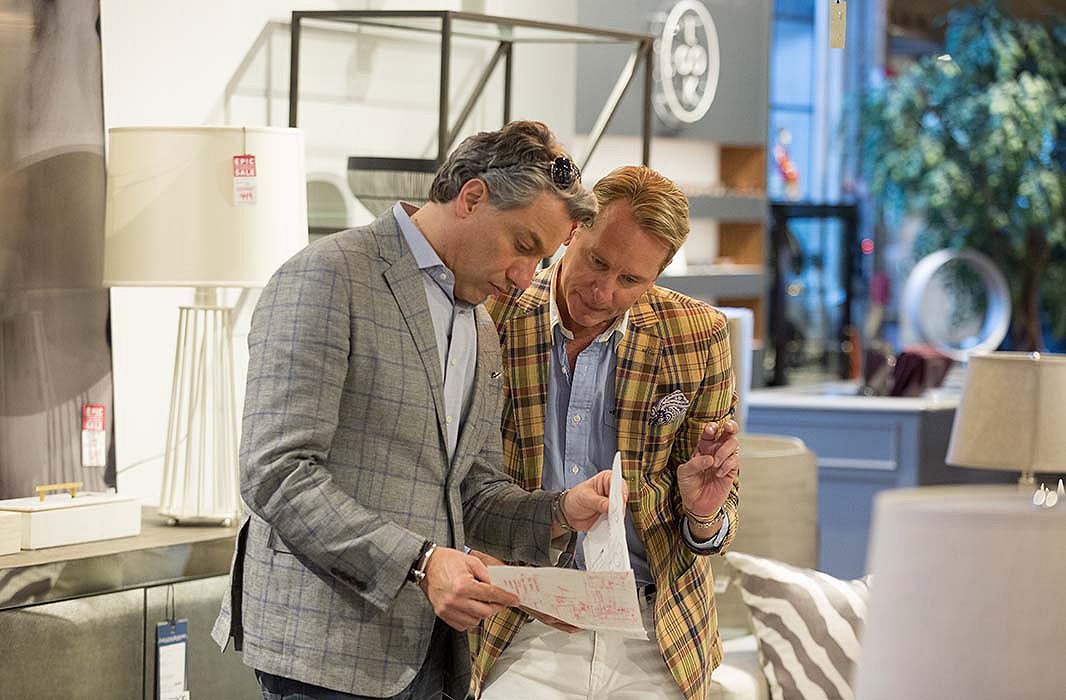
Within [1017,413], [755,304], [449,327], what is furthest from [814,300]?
[449,327]

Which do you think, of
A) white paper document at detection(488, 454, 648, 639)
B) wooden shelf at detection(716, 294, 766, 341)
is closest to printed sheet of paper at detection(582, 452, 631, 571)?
white paper document at detection(488, 454, 648, 639)

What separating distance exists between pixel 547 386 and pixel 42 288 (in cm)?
143

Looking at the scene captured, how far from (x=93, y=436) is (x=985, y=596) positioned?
105 inches

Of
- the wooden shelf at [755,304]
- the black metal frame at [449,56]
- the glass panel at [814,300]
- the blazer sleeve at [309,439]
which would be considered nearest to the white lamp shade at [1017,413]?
the black metal frame at [449,56]

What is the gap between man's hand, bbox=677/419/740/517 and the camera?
226 cm

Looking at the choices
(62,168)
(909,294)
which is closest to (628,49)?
(62,168)

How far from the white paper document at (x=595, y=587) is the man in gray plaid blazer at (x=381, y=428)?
0.04 metres

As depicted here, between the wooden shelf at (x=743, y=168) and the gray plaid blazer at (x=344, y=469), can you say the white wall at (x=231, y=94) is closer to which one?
the gray plaid blazer at (x=344, y=469)

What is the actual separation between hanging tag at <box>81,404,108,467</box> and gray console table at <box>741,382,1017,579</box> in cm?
341

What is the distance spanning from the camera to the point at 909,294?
8.06 metres

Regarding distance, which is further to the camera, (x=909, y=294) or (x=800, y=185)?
(x=800, y=185)

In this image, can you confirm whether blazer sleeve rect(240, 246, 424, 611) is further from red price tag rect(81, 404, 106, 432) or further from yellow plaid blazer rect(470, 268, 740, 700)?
red price tag rect(81, 404, 106, 432)

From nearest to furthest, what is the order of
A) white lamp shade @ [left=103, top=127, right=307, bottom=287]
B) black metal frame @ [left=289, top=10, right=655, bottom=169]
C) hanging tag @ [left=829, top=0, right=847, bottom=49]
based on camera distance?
hanging tag @ [left=829, top=0, right=847, bottom=49] → white lamp shade @ [left=103, top=127, right=307, bottom=287] → black metal frame @ [left=289, top=10, right=655, bottom=169]

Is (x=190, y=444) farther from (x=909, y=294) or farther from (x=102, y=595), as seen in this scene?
(x=909, y=294)
